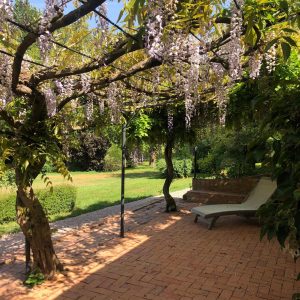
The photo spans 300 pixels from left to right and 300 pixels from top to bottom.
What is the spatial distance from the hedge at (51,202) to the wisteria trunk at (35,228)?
4.51 meters

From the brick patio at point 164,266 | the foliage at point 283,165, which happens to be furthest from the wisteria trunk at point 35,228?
the foliage at point 283,165

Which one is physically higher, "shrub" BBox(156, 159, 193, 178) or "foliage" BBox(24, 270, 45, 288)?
"shrub" BBox(156, 159, 193, 178)

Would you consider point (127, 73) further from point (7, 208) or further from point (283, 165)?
point (7, 208)

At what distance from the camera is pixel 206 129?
8672mm

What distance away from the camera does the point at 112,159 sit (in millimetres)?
28406

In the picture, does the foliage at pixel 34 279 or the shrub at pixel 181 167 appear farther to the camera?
the shrub at pixel 181 167

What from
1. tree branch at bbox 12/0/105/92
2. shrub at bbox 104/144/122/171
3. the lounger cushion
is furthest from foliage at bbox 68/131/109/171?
tree branch at bbox 12/0/105/92

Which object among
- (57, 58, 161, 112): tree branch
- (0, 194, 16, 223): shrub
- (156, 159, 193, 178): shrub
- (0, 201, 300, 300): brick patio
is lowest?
(0, 201, 300, 300): brick patio

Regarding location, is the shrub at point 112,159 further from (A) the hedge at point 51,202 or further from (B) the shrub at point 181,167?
(A) the hedge at point 51,202

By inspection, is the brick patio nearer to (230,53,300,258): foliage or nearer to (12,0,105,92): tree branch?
(230,53,300,258): foliage

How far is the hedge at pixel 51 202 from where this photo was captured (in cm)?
841

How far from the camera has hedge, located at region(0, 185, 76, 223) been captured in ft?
27.6

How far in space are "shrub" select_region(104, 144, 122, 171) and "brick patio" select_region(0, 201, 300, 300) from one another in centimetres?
2153

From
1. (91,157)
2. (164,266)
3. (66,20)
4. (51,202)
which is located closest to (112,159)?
(91,157)
